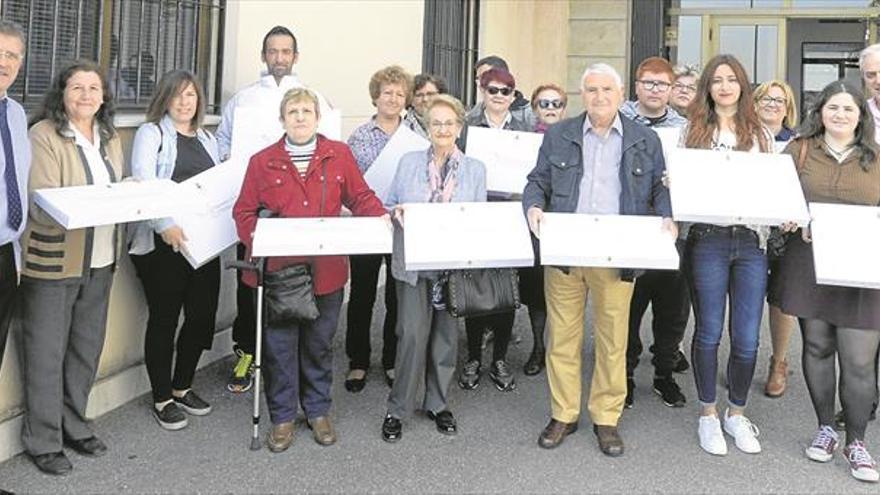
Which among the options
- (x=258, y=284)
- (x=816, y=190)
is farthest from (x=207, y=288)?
(x=816, y=190)

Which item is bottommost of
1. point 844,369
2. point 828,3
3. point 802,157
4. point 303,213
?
point 844,369

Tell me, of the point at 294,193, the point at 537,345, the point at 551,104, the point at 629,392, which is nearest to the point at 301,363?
the point at 294,193

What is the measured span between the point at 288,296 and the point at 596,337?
1474mm

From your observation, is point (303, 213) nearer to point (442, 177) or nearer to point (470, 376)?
point (442, 177)

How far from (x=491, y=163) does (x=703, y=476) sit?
→ 196cm

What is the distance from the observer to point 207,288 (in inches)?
165

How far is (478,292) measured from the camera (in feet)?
12.6

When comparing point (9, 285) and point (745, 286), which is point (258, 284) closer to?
point (9, 285)

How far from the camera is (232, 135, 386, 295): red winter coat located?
12.1ft

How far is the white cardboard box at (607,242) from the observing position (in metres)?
3.42

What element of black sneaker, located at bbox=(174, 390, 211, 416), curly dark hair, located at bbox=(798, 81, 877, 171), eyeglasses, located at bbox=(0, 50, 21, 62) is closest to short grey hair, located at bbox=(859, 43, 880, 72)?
curly dark hair, located at bbox=(798, 81, 877, 171)

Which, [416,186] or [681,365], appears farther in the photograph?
[681,365]

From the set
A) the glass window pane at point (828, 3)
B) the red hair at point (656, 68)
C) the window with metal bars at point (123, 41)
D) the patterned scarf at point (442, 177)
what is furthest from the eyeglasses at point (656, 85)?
the glass window pane at point (828, 3)

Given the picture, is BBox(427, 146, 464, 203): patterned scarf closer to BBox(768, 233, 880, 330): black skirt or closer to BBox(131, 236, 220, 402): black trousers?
BBox(131, 236, 220, 402): black trousers
